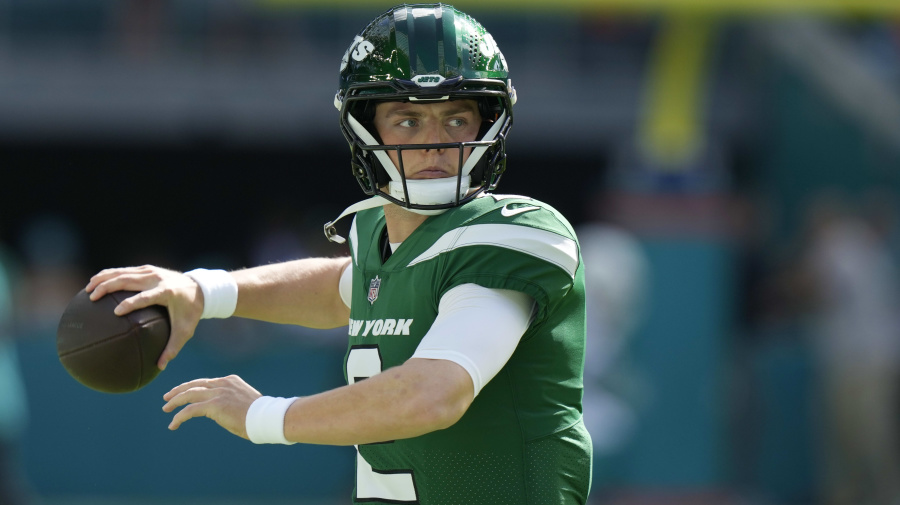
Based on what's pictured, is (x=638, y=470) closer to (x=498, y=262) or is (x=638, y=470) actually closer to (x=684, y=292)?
(x=684, y=292)

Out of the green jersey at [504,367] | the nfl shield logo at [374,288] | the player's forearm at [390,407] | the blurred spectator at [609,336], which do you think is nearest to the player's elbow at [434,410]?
the player's forearm at [390,407]

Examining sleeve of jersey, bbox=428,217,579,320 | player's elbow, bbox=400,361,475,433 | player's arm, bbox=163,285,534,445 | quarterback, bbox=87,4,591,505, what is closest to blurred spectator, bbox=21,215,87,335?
quarterback, bbox=87,4,591,505

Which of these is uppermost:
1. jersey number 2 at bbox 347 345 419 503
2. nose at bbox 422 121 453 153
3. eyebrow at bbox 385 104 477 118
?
eyebrow at bbox 385 104 477 118

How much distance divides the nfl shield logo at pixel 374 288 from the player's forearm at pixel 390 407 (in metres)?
0.40

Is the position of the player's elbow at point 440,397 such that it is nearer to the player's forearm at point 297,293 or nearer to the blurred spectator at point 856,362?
the player's forearm at point 297,293

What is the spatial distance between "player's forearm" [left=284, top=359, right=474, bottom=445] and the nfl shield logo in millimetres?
399

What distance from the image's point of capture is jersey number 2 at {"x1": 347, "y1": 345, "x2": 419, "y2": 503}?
2.62 meters

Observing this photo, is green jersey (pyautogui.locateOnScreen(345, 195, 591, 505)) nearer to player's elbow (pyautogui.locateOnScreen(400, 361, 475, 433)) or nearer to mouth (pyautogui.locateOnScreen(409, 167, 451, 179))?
mouth (pyautogui.locateOnScreen(409, 167, 451, 179))

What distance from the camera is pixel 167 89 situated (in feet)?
41.8

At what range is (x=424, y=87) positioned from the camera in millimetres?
2691

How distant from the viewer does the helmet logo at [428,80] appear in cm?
269

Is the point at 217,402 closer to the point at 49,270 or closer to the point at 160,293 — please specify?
the point at 160,293

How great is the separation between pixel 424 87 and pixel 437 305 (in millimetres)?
508

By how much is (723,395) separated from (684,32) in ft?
12.9
